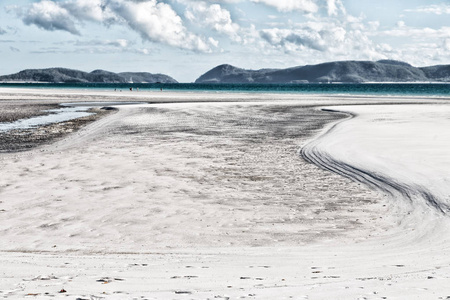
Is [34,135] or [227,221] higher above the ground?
[34,135]

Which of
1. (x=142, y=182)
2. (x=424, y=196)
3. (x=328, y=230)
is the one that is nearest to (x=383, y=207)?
(x=424, y=196)

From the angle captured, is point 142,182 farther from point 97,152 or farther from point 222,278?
point 222,278

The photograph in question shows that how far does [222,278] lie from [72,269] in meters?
2.05

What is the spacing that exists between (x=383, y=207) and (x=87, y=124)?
23243 millimetres

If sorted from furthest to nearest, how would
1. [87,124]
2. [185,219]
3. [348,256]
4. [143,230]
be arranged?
[87,124], [185,219], [143,230], [348,256]

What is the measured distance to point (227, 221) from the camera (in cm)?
999

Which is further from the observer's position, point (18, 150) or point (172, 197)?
point (18, 150)

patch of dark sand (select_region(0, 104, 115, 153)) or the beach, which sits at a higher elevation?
patch of dark sand (select_region(0, 104, 115, 153))

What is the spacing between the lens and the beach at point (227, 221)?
20.8ft

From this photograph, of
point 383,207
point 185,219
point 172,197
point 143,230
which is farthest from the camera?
point 172,197

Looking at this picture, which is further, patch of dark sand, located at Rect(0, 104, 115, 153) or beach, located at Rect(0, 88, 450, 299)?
patch of dark sand, located at Rect(0, 104, 115, 153)

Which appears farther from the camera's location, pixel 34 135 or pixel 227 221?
pixel 34 135

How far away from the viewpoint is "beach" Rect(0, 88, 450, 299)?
6354mm

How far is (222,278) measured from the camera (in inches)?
261
